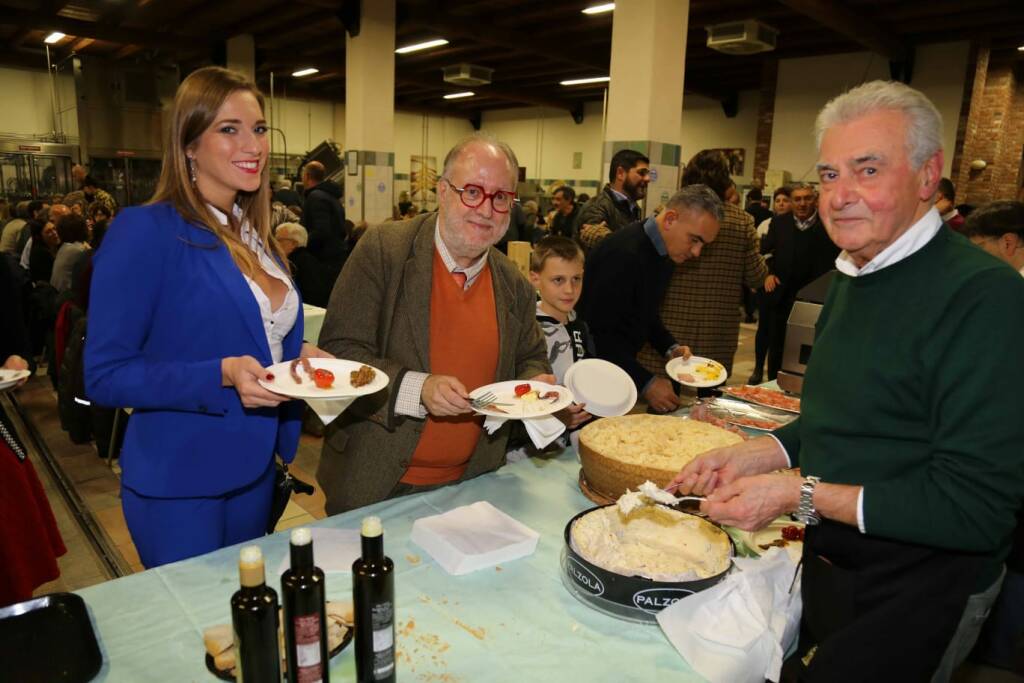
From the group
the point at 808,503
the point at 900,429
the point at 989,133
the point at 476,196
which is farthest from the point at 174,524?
the point at 989,133

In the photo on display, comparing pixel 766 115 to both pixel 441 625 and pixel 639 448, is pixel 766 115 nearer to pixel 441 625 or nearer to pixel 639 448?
pixel 639 448

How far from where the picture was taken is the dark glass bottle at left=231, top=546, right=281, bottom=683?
2.76 ft

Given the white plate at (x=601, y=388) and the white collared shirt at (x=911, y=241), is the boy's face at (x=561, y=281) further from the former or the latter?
the white collared shirt at (x=911, y=241)

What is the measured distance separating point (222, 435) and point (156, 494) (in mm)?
194

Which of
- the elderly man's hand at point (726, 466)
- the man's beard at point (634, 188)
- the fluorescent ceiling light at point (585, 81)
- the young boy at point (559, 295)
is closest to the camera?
the elderly man's hand at point (726, 466)

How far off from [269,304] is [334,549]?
0.63 m

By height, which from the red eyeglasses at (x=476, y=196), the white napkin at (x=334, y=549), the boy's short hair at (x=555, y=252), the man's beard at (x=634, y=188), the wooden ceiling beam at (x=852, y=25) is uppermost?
the wooden ceiling beam at (x=852, y=25)

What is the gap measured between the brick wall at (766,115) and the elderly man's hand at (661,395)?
31.0 ft

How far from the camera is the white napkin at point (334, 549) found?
4.65 ft

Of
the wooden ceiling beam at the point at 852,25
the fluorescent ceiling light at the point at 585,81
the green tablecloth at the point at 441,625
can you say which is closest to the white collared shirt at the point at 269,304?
the green tablecloth at the point at 441,625

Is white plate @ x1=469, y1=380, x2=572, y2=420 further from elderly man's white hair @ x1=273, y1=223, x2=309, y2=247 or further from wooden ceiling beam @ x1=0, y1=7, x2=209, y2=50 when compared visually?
wooden ceiling beam @ x1=0, y1=7, x2=209, y2=50

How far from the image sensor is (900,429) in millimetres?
1199

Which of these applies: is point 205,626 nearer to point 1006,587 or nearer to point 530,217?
point 1006,587

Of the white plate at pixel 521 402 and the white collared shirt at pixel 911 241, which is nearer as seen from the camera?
the white collared shirt at pixel 911 241
